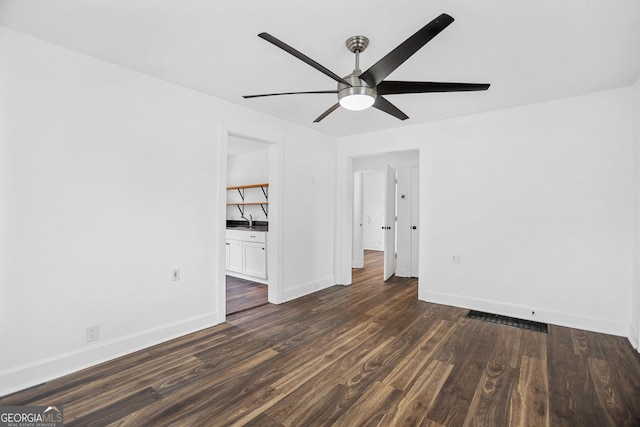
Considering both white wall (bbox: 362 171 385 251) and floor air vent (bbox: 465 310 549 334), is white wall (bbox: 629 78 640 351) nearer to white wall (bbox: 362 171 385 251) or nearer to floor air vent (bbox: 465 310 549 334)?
floor air vent (bbox: 465 310 549 334)

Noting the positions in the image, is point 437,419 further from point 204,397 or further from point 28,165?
point 28,165

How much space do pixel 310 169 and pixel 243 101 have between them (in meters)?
1.43

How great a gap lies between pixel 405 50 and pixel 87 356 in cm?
311

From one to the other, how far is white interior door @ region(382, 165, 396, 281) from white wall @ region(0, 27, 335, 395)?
291 cm

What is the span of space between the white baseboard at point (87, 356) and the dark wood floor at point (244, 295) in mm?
673

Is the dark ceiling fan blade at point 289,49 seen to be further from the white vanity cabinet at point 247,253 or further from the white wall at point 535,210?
the white vanity cabinet at point 247,253

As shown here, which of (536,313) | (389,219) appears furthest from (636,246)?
(389,219)

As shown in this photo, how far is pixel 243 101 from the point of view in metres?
3.27

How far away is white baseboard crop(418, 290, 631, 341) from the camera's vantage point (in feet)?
9.66

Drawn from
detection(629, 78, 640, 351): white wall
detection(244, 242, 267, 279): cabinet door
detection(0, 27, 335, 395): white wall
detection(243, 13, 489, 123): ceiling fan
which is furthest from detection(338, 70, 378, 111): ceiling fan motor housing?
detection(244, 242, 267, 279): cabinet door

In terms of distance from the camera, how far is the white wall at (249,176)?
5.77 metres

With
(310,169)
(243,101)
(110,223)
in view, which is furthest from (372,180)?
(110,223)

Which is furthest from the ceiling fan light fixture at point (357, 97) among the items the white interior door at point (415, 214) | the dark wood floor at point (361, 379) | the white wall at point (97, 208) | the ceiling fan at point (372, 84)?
the white interior door at point (415, 214)

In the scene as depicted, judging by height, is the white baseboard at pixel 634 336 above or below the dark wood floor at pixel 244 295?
above
